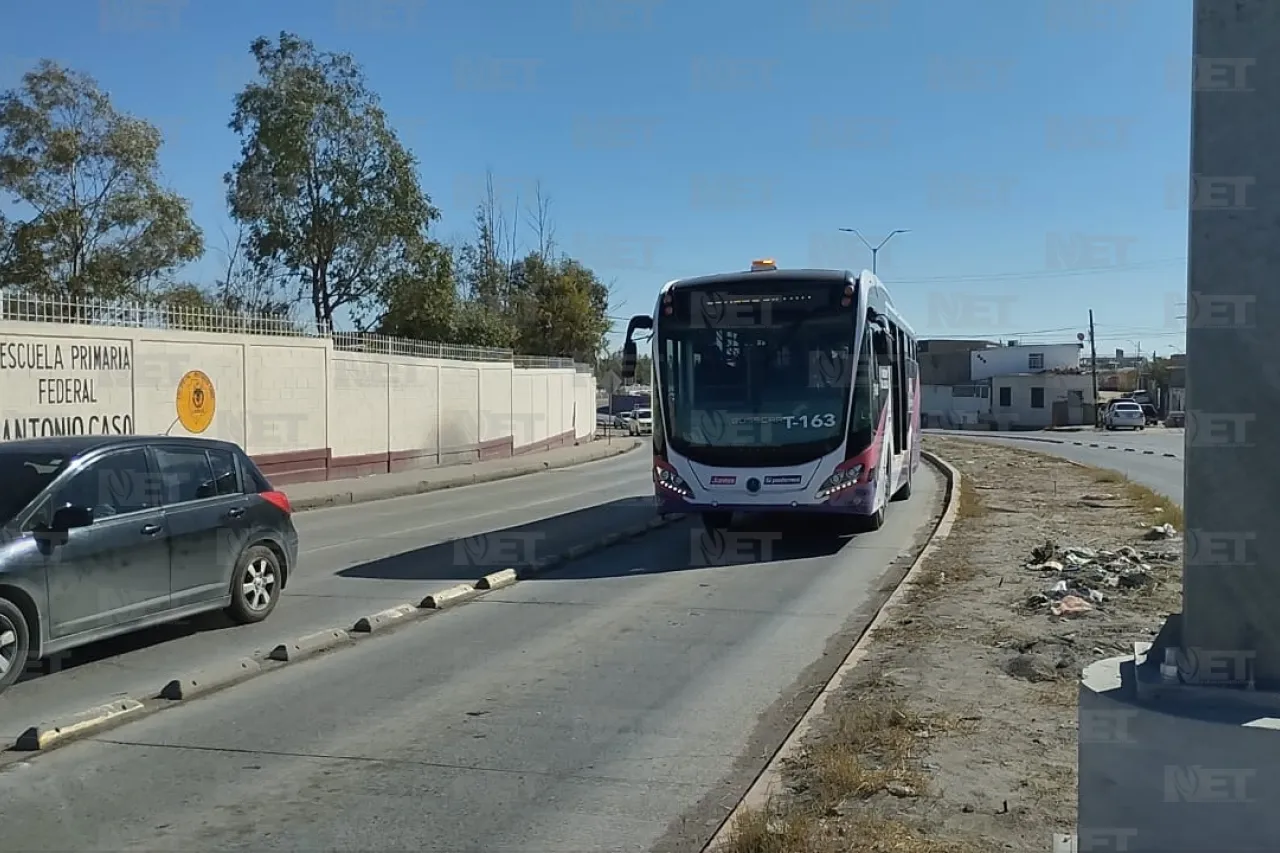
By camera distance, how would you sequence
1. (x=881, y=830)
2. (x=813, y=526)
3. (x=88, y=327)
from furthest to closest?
(x=88, y=327), (x=813, y=526), (x=881, y=830)

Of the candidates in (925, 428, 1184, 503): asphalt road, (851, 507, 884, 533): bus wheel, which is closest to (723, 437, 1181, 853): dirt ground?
(851, 507, 884, 533): bus wheel

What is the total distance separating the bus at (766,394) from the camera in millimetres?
14055

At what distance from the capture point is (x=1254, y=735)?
128 inches

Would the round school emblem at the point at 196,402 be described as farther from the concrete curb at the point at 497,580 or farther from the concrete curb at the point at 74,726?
the concrete curb at the point at 74,726

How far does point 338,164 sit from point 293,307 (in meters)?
5.27

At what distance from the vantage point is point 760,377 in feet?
47.0

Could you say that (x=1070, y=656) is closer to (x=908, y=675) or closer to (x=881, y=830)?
(x=908, y=675)

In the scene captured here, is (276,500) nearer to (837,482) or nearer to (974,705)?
(974,705)

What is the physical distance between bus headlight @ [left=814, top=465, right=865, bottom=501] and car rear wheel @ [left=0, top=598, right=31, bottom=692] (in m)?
8.79

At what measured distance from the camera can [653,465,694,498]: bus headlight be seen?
47.1 ft

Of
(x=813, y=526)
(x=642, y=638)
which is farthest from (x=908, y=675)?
(x=813, y=526)

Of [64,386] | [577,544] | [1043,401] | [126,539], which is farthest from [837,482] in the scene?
[1043,401]

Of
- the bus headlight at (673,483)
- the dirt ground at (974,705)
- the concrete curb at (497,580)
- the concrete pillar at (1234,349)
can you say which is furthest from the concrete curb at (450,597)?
the concrete pillar at (1234,349)

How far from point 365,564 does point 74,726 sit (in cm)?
719
